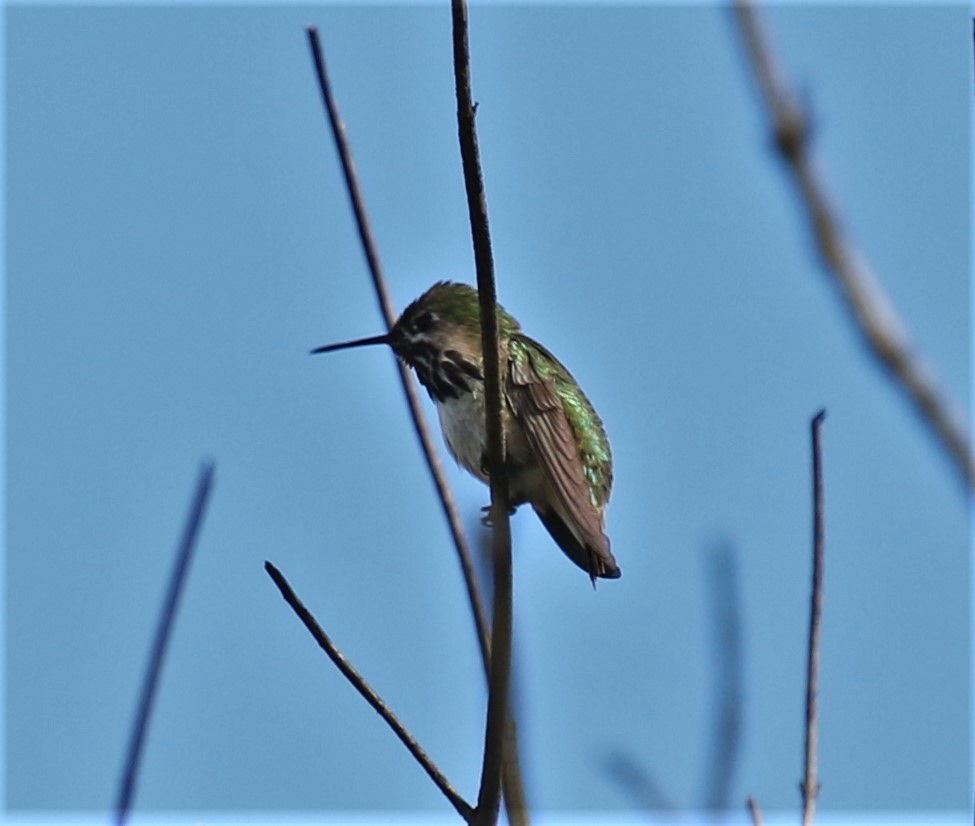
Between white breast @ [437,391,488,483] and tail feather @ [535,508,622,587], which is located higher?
white breast @ [437,391,488,483]

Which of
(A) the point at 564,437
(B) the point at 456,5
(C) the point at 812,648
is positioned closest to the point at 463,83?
(B) the point at 456,5

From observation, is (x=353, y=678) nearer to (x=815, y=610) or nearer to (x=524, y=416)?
(x=815, y=610)

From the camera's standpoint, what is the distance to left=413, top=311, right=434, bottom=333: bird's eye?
8570mm

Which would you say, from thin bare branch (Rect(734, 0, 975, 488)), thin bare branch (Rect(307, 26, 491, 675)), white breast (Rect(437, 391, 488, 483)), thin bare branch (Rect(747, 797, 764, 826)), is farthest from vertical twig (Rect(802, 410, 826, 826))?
white breast (Rect(437, 391, 488, 483))

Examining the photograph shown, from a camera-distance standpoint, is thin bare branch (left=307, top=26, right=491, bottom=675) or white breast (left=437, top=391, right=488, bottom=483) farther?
white breast (left=437, top=391, right=488, bottom=483)

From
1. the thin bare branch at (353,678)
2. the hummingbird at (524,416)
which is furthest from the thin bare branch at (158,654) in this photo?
the hummingbird at (524,416)

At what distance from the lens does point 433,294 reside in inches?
347

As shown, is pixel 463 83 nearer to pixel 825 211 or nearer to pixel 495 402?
pixel 495 402

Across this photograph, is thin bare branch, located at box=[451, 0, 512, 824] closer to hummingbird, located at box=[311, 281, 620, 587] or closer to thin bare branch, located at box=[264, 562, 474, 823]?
thin bare branch, located at box=[264, 562, 474, 823]

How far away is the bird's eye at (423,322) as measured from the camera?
8570 millimetres

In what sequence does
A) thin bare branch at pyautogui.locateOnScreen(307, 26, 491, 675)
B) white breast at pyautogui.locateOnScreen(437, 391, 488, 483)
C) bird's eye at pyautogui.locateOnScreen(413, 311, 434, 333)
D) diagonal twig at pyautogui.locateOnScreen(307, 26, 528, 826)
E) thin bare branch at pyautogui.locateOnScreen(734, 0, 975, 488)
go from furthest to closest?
bird's eye at pyautogui.locateOnScreen(413, 311, 434, 333) < white breast at pyautogui.locateOnScreen(437, 391, 488, 483) < thin bare branch at pyautogui.locateOnScreen(307, 26, 491, 675) < diagonal twig at pyautogui.locateOnScreen(307, 26, 528, 826) < thin bare branch at pyautogui.locateOnScreen(734, 0, 975, 488)

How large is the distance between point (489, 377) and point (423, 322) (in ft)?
12.7

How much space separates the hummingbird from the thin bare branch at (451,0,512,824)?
8.44ft

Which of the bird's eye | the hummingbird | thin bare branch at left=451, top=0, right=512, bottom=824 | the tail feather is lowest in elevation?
the tail feather
